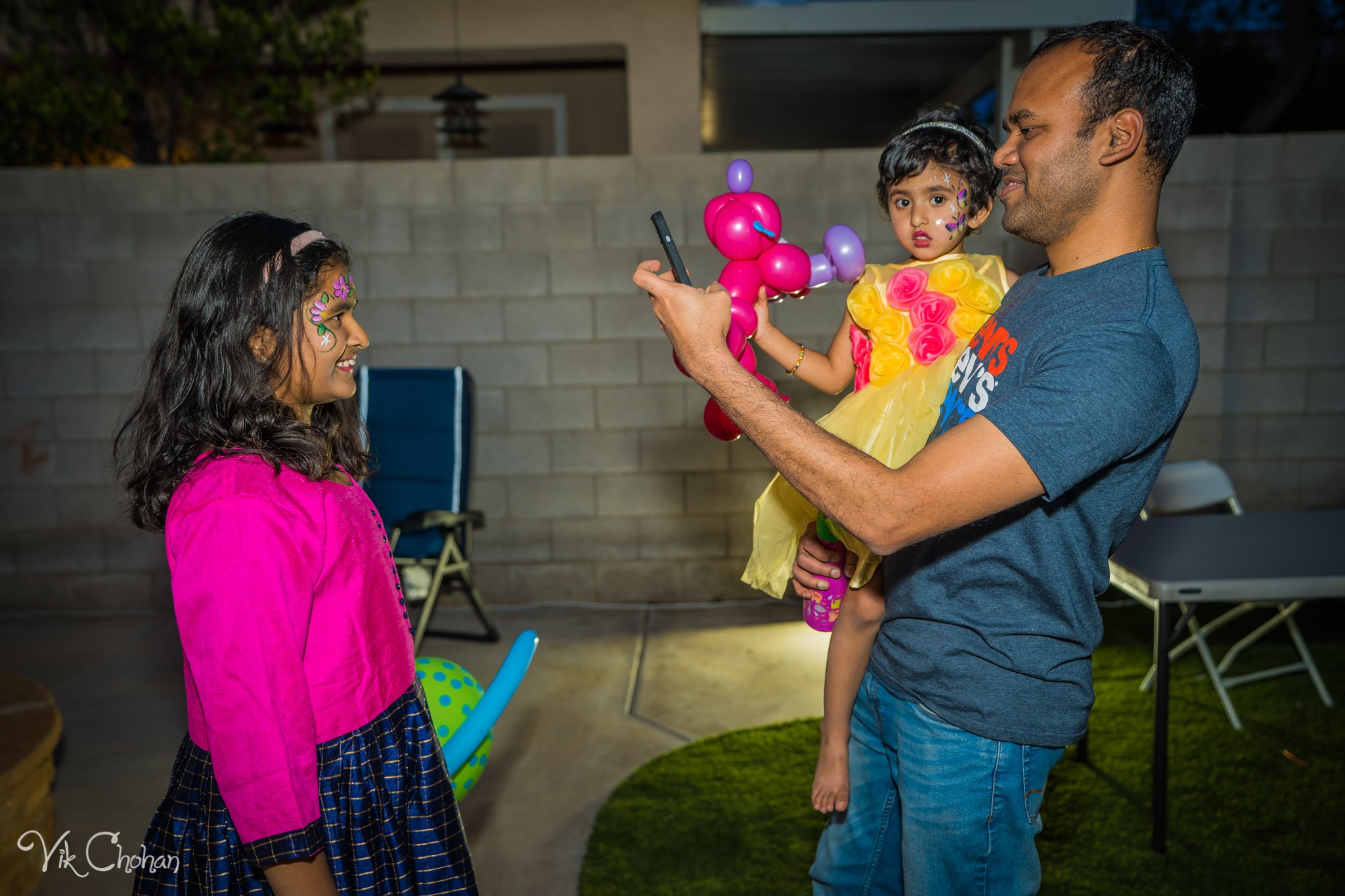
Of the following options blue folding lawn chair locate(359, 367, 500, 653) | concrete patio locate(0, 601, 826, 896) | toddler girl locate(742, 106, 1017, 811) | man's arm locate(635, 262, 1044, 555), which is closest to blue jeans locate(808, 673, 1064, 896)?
toddler girl locate(742, 106, 1017, 811)

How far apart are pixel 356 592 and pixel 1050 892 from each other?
6.03 feet

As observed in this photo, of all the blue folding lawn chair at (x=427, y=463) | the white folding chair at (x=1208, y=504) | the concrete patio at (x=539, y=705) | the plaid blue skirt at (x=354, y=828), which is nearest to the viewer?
the plaid blue skirt at (x=354, y=828)

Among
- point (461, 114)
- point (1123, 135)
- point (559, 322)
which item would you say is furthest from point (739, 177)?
point (461, 114)

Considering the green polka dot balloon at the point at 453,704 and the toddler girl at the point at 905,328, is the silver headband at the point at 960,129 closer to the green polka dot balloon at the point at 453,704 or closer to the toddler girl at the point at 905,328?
the toddler girl at the point at 905,328

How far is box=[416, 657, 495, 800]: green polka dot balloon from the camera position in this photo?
1.42m

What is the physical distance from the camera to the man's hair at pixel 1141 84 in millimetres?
1042

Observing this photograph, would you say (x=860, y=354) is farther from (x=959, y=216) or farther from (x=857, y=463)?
(x=857, y=463)

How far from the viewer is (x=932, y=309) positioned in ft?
5.04

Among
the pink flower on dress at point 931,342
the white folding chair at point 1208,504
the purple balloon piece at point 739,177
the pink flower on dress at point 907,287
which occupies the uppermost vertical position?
the purple balloon piece at point 739,177

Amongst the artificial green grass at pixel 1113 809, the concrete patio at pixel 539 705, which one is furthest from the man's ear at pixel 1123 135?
the concrete patio at pixel 539 705

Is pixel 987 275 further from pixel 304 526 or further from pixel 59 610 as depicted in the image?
pixel 59 610

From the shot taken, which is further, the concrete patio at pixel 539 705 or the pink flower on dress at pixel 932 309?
the concrete patio at pixel 539 705

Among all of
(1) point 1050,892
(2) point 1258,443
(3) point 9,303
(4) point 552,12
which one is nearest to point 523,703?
(1) point 1050,892

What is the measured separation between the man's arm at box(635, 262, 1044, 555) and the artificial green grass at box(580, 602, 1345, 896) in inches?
60.1
